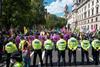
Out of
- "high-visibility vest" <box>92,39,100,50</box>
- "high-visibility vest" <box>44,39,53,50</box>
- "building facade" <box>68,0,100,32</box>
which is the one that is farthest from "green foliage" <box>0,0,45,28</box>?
"building facade" <box>68,0,100,32</box>

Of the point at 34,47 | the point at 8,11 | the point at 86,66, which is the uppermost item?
the point at 8,11

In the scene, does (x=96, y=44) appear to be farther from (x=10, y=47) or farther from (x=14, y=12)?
(x=14, y=12)

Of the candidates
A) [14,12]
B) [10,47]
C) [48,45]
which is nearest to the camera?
[10,47]

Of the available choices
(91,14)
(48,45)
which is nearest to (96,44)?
(48,45)

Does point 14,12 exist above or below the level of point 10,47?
above

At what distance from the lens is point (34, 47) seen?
55.1 feet

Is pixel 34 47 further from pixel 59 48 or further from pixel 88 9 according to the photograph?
pixel 88 9

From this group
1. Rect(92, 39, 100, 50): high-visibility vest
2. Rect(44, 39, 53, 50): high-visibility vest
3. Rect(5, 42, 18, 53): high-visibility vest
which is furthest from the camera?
Rect(92, 39, 100, 50): high-visibility vest

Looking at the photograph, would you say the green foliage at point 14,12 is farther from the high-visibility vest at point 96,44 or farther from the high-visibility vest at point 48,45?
the high-visibility vest at point 96,44

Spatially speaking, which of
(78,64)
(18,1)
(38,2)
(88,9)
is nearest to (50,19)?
(88,9)

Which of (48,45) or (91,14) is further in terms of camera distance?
(91,14)

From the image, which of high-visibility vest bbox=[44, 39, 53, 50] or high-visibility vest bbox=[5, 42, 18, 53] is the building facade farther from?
high-visibility vest bbox=[5, 42, 18, 53]

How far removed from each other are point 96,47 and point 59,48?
210cm

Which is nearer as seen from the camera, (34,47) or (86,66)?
(34,47)
